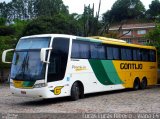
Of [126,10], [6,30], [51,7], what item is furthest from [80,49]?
[126,10]

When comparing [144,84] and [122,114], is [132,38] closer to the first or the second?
[144,84]

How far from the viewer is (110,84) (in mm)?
22375

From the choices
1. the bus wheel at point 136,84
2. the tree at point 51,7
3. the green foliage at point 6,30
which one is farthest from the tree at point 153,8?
the bus wheel at point 136,84

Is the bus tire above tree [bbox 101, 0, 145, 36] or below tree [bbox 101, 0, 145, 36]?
below

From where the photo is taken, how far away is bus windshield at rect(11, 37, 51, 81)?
55.4 feet

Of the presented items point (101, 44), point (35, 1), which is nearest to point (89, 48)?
point (101, 44)

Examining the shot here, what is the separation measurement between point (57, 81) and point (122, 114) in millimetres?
4853

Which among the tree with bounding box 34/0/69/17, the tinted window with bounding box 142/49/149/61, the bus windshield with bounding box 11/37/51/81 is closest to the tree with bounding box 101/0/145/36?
the tree with bounding box 34/0/69/17

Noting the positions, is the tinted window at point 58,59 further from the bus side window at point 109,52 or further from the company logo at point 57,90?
the bus side window at point 109,52

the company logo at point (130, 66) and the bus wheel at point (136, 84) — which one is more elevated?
the company logo at point (130, 66)

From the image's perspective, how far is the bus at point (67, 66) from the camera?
1692 cm

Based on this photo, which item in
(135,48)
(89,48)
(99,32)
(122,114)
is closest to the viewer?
(122,114)

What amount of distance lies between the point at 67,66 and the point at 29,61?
6.32 feet

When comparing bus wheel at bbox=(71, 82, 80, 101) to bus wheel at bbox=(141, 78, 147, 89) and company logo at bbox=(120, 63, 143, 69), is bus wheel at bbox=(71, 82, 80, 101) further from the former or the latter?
bus wheel at bbox=(141, 78, 147, 89)
